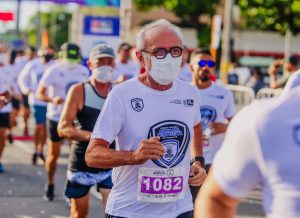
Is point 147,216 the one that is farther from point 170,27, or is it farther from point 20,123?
point 20,123

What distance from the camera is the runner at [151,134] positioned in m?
3.93

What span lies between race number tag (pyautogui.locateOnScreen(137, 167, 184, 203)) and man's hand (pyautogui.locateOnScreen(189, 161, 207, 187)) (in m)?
0.08

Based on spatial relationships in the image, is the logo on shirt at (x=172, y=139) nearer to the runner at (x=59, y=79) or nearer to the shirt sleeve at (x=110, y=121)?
the shirt sleeve at (x=110, y=121)

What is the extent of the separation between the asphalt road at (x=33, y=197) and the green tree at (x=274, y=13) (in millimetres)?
29737

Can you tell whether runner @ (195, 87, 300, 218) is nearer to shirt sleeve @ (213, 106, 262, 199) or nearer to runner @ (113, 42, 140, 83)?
shirt sleeve @ (213, 106, 262, 199)

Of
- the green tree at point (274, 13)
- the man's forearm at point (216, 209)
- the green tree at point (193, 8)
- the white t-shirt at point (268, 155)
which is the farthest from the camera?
the green tree at point (193, 8)

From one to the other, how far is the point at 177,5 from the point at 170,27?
46.7 m

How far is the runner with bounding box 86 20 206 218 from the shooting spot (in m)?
3.93

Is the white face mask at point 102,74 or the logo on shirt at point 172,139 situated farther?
the white face mask at point 102,74

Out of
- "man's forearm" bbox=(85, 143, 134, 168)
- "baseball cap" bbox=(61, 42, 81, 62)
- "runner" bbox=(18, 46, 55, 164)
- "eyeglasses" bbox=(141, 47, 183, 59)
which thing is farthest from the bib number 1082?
"runner" bbox=(18, 46, 55, 164)

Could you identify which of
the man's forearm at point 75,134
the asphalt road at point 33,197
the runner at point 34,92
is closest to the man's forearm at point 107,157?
the man's forearm at point 75,134

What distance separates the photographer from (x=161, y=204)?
4.02 metres

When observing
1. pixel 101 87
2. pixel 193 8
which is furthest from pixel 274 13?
pixel 101 87

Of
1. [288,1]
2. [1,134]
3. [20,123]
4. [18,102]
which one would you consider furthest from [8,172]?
[288,1]
